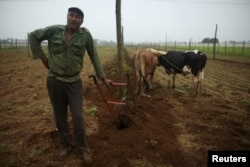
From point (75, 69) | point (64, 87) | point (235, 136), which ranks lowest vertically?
point (235, 136)

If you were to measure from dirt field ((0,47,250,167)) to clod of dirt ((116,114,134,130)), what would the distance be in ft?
0.40

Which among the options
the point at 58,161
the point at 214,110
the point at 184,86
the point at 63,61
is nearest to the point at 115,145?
the point at 58,161

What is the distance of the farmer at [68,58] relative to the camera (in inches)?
146

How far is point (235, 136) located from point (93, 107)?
3783 mm

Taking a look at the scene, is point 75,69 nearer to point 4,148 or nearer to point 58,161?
point 58,161

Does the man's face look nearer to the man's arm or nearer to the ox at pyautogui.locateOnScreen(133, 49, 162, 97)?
the man's arm

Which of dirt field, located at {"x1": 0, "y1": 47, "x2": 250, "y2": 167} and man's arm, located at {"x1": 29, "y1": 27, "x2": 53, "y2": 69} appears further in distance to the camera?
dirt field, located at {"x1": 0, "y1": 47, "x2": 250, "y2": 167}

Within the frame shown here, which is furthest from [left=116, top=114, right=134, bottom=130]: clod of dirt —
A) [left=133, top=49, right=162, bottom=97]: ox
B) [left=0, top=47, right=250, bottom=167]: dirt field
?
[left=133, top=49, right=162, bottom=97]: ox

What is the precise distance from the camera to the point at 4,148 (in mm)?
4500

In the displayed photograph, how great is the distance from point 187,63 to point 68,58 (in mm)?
6897

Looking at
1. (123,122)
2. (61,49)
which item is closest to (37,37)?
(61,49)

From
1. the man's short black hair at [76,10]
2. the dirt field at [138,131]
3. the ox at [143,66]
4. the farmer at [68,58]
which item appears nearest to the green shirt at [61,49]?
the farmer at [68,58]

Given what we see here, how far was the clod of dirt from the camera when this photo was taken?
208 inches

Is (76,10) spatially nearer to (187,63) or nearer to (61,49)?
(61,49)
